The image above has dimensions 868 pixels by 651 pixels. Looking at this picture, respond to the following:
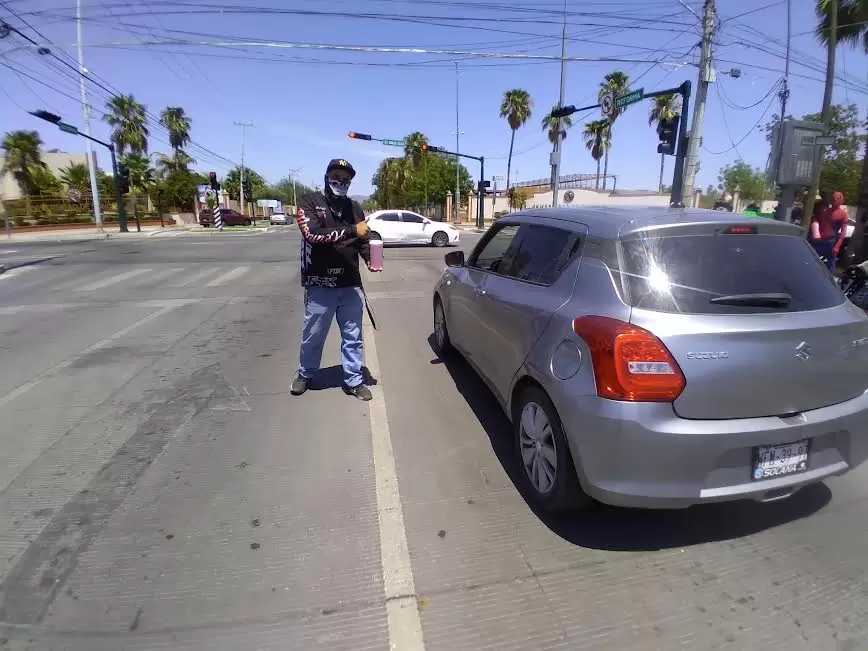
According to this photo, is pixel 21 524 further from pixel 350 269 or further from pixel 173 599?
pixel 350 269

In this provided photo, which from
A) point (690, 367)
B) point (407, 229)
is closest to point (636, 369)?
point (690, 367)

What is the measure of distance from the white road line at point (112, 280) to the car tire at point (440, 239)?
11.0 meters

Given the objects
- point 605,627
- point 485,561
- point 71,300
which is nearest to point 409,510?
point 485,561

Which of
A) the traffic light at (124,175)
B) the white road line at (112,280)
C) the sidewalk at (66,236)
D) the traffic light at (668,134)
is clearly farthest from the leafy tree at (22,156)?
the traffic light at (668,134)

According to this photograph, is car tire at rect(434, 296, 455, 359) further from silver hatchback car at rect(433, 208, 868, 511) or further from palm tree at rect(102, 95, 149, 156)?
palm tree at rect(102, 95, 149, 156)

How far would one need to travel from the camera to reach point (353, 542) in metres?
2.62

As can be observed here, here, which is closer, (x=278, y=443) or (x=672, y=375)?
(x=672, y=375)

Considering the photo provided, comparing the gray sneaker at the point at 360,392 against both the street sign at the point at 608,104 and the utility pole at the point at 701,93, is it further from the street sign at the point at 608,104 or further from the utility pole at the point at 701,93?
the street sign at the point at 608,104

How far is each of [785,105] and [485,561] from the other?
111 feet

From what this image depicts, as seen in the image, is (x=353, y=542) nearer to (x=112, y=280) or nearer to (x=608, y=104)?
(x=112, y=280)

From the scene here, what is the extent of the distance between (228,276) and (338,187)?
9.37 meters

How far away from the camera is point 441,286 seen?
214 inches

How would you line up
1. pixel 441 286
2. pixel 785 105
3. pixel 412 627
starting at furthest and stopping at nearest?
pixel 785 105 < pixel 441 286 < pixel 412 627

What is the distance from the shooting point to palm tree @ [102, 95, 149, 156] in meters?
43.8
